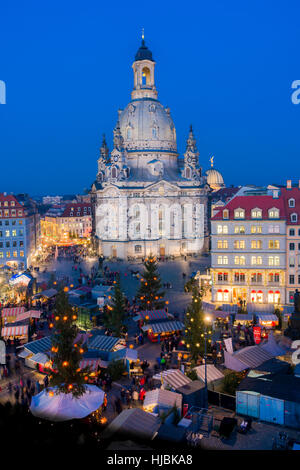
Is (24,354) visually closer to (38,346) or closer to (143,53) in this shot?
(38,346)

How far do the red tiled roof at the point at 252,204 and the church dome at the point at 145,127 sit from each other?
146 feet

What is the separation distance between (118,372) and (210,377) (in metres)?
5.97

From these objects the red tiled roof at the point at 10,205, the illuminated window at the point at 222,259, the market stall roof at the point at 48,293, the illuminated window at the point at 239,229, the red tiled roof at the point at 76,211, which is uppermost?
the red tiled roof at the point at 76,211

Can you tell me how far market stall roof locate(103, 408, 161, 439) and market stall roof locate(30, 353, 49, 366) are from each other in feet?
32.5

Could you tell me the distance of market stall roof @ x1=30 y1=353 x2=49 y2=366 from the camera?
27953 millimetres

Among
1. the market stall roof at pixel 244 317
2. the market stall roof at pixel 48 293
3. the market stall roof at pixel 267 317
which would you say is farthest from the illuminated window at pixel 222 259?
the market stall roof at pixel 48 293

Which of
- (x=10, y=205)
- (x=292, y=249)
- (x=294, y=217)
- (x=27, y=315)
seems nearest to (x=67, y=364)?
(x=27, y=315)

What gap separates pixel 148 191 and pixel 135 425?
2526 inches

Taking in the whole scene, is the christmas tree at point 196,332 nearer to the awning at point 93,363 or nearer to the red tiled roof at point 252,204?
the awning at point 93,363

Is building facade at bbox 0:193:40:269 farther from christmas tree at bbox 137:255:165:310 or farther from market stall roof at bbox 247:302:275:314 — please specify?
market stall roof at bbox 247:302:275:314

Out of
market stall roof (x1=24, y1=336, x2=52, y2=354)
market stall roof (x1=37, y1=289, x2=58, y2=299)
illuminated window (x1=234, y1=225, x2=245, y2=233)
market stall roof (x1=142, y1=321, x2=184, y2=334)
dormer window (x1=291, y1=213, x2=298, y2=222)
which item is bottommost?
market stall roof (x1=24, y1=336, x2=52, y2=354)

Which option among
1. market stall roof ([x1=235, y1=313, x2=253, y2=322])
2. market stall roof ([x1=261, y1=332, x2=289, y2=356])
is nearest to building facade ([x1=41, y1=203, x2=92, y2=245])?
market stall roof ([x1=235, y1=313, x2=253, y2=322])

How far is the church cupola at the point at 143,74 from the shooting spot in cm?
9056
